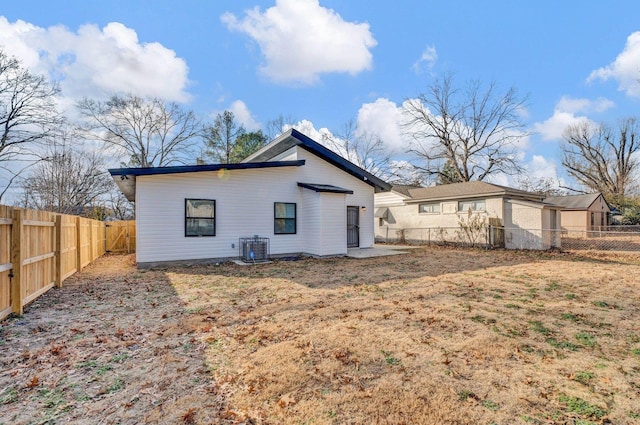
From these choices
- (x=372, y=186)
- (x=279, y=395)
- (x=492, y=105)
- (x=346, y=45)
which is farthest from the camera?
(x=492, y=105)

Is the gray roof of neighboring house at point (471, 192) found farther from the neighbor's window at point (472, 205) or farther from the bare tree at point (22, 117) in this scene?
the bare tree at point (22, 117)

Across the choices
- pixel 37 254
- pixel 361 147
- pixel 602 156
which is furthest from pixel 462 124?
pixel 37 254

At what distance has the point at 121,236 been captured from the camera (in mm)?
16062

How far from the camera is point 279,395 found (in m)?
2.70

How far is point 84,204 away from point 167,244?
18.5m

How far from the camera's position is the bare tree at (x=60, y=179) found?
19188 mm

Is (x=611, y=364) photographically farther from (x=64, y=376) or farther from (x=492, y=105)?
(x=492, y=105)

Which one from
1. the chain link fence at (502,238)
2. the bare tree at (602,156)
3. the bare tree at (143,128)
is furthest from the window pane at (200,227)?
the bare tree at (602,156)

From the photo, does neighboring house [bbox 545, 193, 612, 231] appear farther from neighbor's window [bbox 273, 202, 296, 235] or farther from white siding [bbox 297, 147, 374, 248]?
neighbor's window [bbox 273, 202, 296, 235]

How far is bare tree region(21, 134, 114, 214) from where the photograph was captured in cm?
1919

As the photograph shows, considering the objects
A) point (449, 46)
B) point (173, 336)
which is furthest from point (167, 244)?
point (449, 46)

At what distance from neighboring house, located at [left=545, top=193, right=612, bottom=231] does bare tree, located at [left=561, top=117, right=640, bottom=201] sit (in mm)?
12535

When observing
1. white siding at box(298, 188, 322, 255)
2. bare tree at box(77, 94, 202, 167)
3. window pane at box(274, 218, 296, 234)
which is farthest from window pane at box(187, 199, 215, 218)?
bare tree at box(77, 94, 202, 167)

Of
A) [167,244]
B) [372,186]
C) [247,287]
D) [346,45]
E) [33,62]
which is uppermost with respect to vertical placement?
[33,62]
